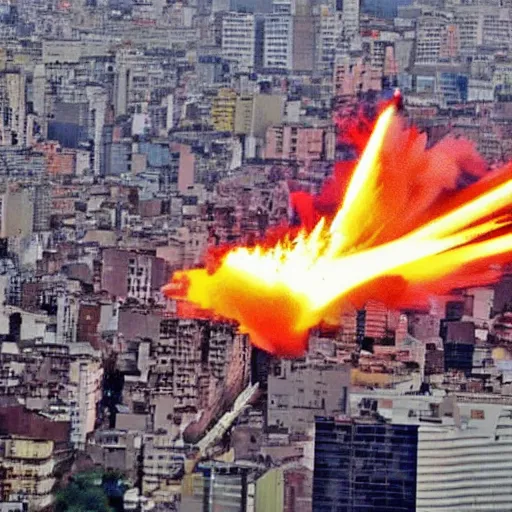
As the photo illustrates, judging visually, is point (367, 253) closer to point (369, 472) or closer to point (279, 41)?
point (369, 472)

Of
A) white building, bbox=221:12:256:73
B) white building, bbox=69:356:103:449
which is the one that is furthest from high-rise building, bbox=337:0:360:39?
white building, bbox=69:356:103:449

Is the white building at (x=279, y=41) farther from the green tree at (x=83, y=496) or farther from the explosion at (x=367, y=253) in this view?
the green tree at (x=83, y=496)

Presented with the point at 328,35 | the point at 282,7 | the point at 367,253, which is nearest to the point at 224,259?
the point at 367,253

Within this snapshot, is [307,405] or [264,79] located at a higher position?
[264,79]

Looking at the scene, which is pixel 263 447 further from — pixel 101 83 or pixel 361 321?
pixel 101 83

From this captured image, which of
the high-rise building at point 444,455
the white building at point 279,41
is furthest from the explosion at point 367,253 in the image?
the white building at point 279,41

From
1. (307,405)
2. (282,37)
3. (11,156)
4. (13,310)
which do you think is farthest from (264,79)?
(307,405)
